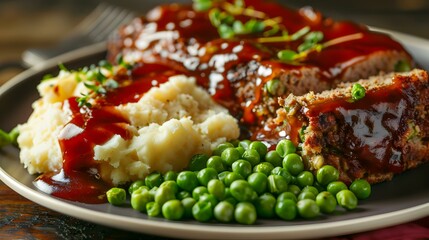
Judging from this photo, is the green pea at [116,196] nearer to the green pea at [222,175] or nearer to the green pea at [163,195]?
the green pea at [163,195]

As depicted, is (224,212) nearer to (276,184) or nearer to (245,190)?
(245,190)

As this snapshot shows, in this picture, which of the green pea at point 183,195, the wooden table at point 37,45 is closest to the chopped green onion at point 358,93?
the wooden table at point 37,45

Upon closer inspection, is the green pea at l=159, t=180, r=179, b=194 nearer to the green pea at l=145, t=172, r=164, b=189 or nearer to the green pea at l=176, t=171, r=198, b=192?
the green pea at l=176, t=171, r=198, b=192

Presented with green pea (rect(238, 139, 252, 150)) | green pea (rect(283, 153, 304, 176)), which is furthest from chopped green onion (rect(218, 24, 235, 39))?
green pea (rect(283, 153, 304, 176))

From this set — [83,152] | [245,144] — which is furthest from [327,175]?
[83,152]

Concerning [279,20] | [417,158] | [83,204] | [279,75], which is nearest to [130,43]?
[279,20]

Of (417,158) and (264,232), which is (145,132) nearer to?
(264,232)

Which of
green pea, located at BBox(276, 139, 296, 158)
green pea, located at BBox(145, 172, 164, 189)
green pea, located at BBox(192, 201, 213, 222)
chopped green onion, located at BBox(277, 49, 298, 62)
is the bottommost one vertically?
green pea, located at BBox(192, 201, 213, 222)
